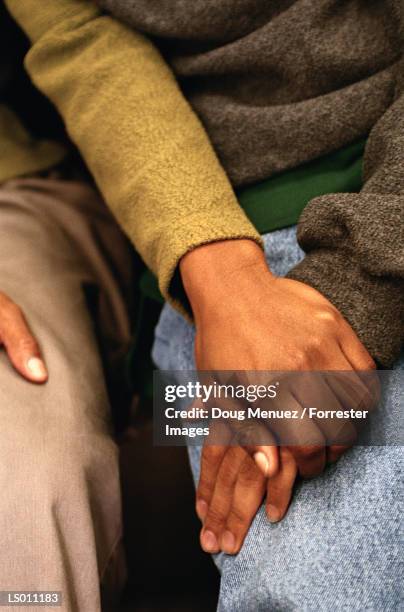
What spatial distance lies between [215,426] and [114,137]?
0.27m

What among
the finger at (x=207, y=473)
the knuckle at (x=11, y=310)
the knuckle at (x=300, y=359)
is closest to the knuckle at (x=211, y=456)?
the finger at (x=207, y=473)

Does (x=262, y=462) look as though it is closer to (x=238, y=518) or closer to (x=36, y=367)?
(x=238, y=518)

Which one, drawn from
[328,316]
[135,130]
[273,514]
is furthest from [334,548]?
[135,130]

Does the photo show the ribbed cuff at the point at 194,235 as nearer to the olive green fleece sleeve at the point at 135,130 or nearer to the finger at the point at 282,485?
the olive green fleece sleeve at the point at 135,130

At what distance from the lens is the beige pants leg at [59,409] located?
18.2 inches

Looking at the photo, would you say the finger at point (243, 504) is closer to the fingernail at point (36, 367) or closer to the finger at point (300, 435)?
the finger at point (300, 435)

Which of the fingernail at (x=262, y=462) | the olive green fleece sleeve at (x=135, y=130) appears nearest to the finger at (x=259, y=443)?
the fingernail at (x=262, y=462)

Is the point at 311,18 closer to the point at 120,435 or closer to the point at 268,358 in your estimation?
the point at 268,358

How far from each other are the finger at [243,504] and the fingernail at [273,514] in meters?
0.02

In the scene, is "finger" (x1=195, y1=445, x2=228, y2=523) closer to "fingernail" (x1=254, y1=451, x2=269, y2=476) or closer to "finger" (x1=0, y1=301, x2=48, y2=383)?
"fingernail" (x1=254, y1=451, x2=269, y2=476)

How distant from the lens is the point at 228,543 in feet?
1.57

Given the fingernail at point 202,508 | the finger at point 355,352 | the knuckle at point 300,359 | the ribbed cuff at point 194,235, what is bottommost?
the fingernail at point 202,508

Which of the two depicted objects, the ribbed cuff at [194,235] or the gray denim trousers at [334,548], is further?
the ribbed cuff at [194,235]

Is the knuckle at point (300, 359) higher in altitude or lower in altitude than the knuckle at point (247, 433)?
higher
